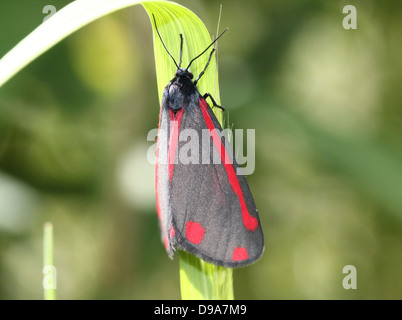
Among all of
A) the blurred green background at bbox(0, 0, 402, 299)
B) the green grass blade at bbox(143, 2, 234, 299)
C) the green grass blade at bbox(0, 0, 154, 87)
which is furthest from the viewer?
the blurred green background at bbox(0, 0, 402, 299)

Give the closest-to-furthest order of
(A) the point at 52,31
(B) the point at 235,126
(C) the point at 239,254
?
(A) the point at 52,31
(C) the point at 239,254
(B) the point at 235,126

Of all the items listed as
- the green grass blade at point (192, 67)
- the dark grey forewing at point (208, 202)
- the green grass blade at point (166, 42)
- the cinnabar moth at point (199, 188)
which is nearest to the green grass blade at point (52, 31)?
the green grass blade at point (166, 42)

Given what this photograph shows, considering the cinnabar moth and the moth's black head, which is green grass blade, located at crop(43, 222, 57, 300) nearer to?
the cinnabar moth

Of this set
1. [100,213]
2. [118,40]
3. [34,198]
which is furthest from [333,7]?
[34,198]

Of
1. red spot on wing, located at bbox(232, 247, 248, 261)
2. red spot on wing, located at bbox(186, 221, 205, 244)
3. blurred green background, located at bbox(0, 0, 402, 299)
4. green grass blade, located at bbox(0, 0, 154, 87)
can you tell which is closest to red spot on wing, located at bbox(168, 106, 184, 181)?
red spot on wing, located at bbox(186, 221, 205, 244)

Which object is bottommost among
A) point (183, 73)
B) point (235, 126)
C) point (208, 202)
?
point (208, 202)

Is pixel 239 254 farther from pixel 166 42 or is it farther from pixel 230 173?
pixel 166 42

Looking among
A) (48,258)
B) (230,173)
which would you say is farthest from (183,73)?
(48,258)
